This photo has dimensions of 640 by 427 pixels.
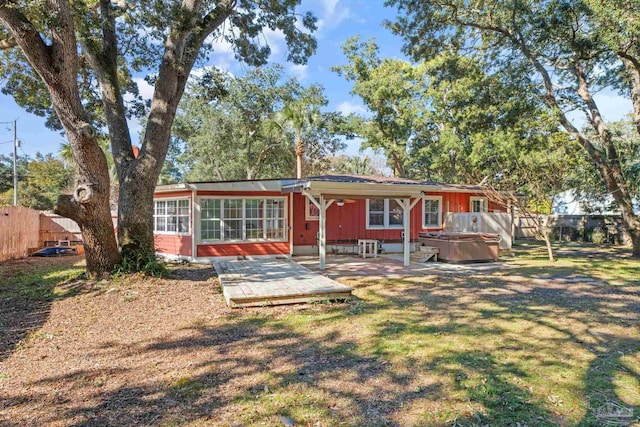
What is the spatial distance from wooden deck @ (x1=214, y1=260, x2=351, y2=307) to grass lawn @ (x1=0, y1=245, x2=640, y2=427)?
0.26 m

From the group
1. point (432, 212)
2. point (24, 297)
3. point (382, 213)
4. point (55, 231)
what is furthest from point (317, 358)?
point (55, 231)

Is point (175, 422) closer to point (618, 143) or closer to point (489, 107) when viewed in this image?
point (489, 107)

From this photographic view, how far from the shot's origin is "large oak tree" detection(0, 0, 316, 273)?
20.4 ft

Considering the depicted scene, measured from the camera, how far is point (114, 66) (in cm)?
834

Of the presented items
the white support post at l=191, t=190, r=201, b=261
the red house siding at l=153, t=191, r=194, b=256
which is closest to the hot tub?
the white support post at l=191, t=190, r=201, b=261

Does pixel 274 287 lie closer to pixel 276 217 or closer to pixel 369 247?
pixel 276 217

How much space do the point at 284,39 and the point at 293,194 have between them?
4784mm

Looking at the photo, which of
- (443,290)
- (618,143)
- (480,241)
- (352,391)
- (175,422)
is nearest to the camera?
(175,422)

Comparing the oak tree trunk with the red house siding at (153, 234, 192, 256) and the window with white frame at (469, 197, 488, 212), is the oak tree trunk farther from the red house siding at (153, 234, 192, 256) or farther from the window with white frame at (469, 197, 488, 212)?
the window with white frame at (469, 197, 488, 212)

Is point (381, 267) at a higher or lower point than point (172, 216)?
lower

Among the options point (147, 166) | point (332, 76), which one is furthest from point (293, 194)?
point (332, 76)

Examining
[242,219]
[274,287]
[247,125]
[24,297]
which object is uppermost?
[247,125]

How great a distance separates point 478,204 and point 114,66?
13.9 meters

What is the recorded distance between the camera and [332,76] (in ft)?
71.2
